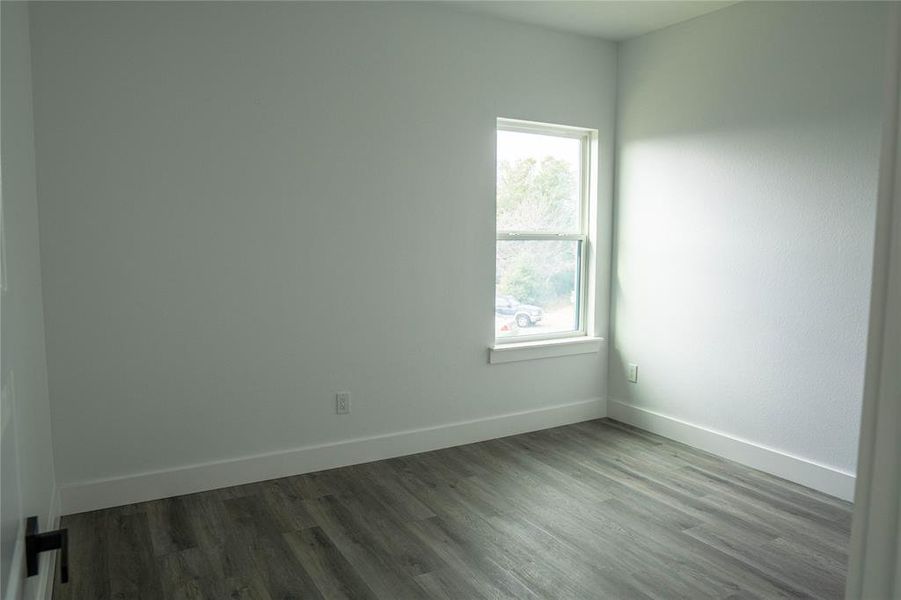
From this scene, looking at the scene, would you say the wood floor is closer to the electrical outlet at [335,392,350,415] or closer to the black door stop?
the electrical outlet at [335,392,350,415]

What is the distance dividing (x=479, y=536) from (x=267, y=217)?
1839mm

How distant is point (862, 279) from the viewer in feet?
9.83

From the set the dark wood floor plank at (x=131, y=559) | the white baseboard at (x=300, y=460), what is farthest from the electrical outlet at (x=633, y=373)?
the dark wood floor plank at (x=131, y=559)

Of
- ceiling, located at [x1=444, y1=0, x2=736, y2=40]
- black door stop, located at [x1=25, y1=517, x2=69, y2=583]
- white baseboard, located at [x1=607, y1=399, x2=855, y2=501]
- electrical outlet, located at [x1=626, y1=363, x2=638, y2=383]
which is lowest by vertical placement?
white baseboard, located at [x1=607, y1=399, x2=855, y2=501]

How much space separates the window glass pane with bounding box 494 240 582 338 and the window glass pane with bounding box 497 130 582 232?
5.5 inches

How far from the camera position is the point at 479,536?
2691 mm

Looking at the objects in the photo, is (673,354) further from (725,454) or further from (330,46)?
(330,46)

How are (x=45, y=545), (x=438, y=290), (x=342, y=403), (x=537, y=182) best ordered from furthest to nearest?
(x=537, y=182) < (x=438, y=290) < (x=342, y=403) < (x=45, y=545)

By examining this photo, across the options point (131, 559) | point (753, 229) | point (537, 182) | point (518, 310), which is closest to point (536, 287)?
point (518, 310)

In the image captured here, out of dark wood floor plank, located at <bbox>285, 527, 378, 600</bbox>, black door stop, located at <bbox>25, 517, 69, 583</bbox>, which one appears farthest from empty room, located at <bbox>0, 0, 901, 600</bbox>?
black door stop, located at <bbox>25, 517, 69, 583</bbox>

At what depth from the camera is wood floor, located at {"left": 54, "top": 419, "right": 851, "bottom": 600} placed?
2.31 meters

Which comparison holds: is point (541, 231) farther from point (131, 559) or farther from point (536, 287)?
point (131, 559)

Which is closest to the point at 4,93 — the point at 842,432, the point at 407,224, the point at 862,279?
the point at 407,224

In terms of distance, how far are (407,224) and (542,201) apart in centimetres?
106
